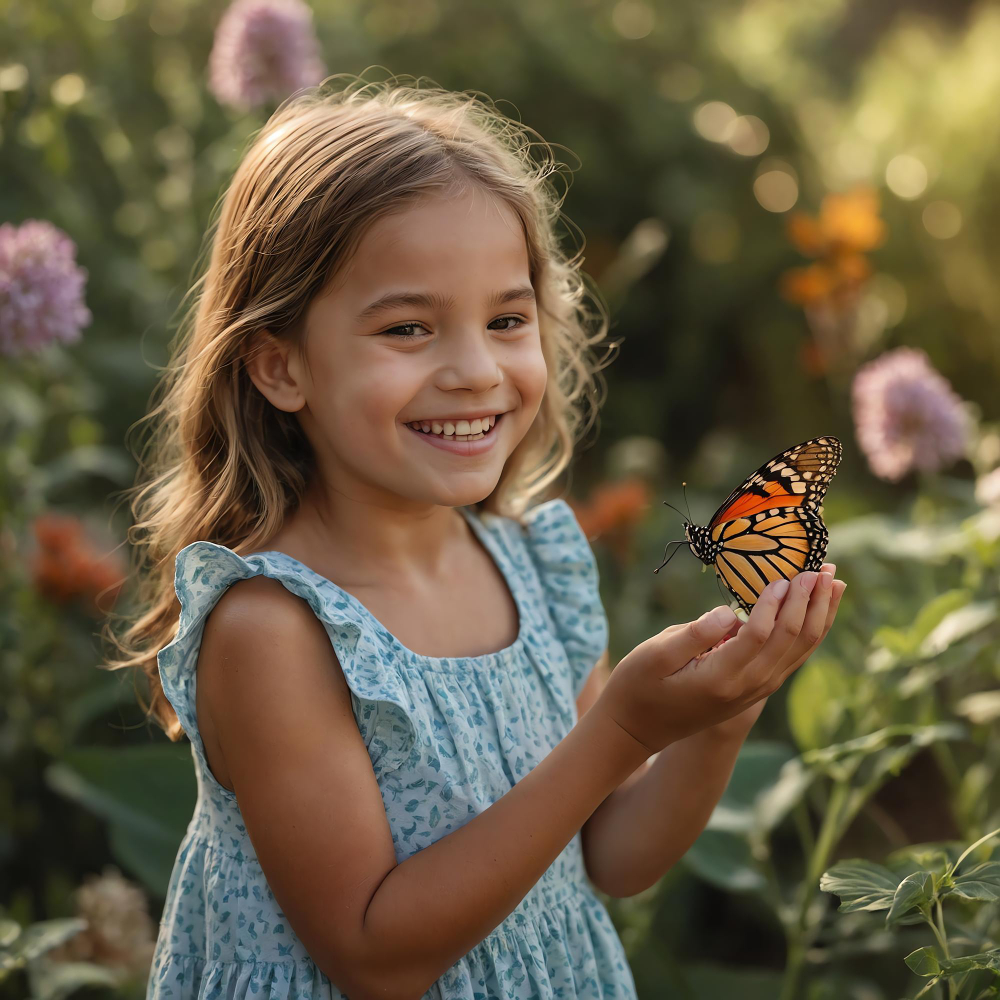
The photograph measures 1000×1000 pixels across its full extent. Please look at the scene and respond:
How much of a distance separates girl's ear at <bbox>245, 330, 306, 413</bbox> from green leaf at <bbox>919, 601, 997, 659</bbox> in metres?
0.87

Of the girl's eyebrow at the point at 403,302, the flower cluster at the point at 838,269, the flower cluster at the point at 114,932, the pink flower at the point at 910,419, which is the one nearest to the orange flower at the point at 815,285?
the flower cluster at the point at 838,269

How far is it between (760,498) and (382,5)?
345 centimetres

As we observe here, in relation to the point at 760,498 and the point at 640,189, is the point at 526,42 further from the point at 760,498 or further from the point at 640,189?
the point at 760,498

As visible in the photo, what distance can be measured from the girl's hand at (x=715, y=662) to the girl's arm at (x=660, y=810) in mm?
170

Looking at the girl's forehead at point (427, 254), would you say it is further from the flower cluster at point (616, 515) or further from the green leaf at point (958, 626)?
the flower cluster at point (616, 515)

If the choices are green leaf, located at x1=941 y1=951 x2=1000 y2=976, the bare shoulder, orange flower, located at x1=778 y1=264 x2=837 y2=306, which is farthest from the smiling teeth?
orange flower, located at x1=778 y1=264 x2=837 y2=306

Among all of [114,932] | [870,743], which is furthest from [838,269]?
[114,932]

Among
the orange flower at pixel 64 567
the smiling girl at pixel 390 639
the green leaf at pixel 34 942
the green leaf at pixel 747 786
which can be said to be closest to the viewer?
the smiling girl at pixel 390 639

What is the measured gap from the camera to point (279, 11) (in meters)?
1.96

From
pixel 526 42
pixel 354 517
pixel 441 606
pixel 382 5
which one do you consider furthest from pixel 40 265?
pixel 382 5

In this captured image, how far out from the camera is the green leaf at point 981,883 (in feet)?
3.21

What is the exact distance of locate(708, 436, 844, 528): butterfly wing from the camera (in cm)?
110

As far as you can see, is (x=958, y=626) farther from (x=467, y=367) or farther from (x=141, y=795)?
(x=141, y=795)

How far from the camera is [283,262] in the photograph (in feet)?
3.87
